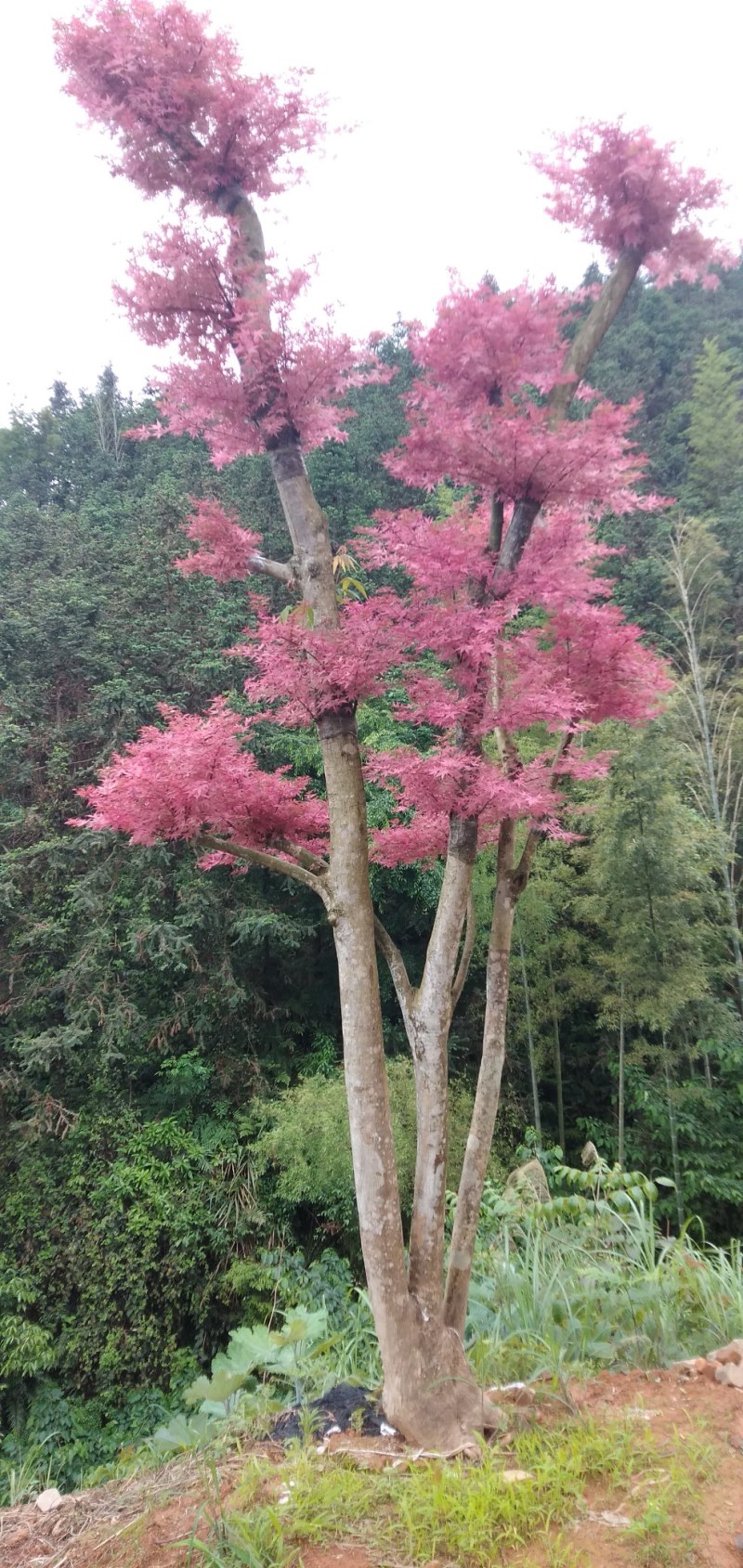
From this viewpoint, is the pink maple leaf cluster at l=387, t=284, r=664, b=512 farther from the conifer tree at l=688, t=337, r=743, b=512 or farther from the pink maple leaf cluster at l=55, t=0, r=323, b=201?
the conifer tree at l=688, t=337, r=743, b=512

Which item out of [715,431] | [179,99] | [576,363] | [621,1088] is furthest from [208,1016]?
[715,431]

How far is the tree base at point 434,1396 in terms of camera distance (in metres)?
1.91

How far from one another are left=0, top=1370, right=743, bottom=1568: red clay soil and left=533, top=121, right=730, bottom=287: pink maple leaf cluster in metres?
3.22

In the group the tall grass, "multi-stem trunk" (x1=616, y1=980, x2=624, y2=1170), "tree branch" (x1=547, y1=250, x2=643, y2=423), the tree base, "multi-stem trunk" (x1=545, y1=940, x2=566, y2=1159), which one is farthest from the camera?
"multi-stem trunk" (x1=545, y1=940, x2=566, y2=1159)

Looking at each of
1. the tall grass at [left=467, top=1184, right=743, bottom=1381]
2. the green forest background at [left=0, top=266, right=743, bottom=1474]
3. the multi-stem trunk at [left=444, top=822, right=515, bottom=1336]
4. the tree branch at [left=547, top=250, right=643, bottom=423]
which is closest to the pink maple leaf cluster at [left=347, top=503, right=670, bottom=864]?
the multi-stem trunk at [left=444, top=822, right=515, bottom=1336]

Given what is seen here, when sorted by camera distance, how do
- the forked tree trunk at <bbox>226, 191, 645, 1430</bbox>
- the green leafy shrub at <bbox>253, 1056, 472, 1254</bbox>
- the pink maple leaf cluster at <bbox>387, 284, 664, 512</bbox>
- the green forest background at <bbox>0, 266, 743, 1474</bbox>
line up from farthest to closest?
the green leafy shrub at <bbox>253, 1056, 472, 1254</bbox> → the green forest background at <bbox>0, 266, 743, 1474</bbox> → the pink maple leaf cluster at <bbox>387, 284, 664, 512</bbox> → the forked tree trunk at <bbox>226, 191, 645, 1430</bbox>

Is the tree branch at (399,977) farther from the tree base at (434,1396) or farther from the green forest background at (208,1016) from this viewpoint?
the green forest background at (208,1016)

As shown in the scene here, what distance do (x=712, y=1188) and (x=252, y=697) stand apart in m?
5.79

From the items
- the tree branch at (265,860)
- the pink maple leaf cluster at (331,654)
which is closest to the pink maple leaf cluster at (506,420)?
the pink maple leaf cluster at (331,654)

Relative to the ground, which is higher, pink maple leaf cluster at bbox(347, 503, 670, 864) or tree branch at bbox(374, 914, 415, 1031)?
pink maple leaf cluster at bbox(347, 503, 670, 864)

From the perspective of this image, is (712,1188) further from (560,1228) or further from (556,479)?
(556,479)

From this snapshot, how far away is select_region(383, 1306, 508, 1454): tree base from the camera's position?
1908mm

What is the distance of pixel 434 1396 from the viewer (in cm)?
197

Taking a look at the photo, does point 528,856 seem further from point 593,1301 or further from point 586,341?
point 586,341
